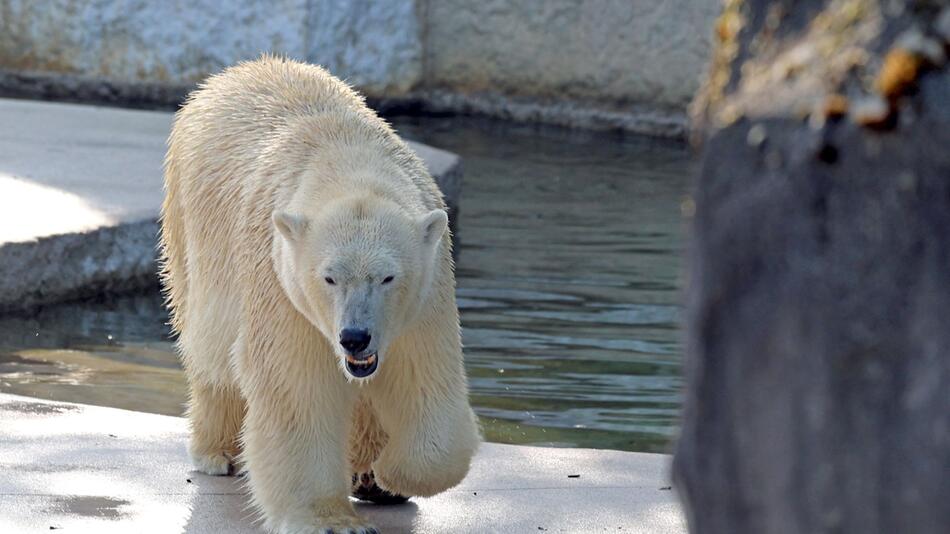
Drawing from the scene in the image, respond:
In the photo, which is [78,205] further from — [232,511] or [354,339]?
[354,339]

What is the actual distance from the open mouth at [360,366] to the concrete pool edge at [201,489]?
1.94ft

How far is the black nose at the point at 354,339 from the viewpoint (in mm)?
3455

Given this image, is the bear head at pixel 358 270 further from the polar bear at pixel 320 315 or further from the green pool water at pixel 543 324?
the green pool water at pixel 543 324

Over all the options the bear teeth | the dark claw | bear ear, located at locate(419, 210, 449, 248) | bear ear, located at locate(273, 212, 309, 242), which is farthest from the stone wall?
the bear teeth

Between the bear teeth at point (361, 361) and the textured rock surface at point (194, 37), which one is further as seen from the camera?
the textured rock surface at point (194, 37)

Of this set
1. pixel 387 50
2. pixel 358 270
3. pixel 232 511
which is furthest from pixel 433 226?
pixel 387 50

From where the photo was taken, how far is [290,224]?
3.66 m

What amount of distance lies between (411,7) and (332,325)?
10057 mm

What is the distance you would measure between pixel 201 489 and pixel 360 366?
95 cm

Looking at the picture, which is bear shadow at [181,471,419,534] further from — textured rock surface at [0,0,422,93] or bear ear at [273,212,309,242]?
textured rock surface at [0,0,422,93]

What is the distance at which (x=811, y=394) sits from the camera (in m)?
1.54

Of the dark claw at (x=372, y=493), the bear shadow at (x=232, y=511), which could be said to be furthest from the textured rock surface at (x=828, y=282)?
the dark claw at (x=372, y=493)

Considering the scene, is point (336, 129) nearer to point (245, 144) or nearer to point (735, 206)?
point (245, 144)

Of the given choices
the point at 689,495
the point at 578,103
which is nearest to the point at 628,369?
the point at 689,495
